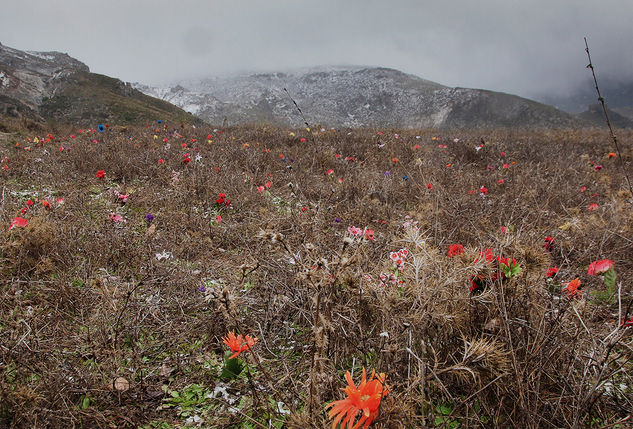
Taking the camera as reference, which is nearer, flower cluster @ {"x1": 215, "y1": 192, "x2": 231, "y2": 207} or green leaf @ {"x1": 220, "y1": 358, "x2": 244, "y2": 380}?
green leaf @ {"x1": 220, "y1": 358, "x2": 244, "y2": 380}

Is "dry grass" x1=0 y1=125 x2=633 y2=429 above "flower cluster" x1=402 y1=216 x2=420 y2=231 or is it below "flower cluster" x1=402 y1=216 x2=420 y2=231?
below

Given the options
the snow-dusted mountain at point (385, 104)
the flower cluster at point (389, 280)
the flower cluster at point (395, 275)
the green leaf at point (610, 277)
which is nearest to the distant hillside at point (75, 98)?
the snow-dusted mountain at point (385, 104)

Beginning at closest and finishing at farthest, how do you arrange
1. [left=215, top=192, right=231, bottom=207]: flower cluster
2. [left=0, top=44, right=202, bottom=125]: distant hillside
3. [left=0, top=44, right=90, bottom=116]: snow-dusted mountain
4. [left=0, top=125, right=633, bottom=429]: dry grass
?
[left=0, top=125, right=633, bottom=429]: dry grass, [left=215, top=192, right=231, bottom=207]: flower cluster, [left=0, top=44, right=202, bottom=125]: distant hillside, [left=0, top=44, right=90, bottom=116]: snow-dusted mountain

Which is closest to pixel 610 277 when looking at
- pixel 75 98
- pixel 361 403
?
pixel 361 403

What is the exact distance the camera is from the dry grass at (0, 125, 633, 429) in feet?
3.64

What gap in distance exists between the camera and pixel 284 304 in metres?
2.04

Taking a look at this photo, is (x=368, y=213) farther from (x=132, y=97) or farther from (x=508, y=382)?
(x=132, y=97)

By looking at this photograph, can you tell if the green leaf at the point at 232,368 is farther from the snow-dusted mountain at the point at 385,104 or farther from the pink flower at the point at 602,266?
the snow-dusted mountain at the point at 385,104

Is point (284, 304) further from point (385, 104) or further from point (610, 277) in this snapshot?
point (385, 104)

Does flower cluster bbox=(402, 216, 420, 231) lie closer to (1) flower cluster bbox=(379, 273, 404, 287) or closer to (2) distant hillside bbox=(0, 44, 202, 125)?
(1) flower cluster bbox=(379, 273, 404, 287)

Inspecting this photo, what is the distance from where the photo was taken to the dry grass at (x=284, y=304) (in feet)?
3.64

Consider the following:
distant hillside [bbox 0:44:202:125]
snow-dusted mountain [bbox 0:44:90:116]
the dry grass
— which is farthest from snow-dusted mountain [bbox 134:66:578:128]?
the dry grass

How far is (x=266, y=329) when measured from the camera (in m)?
1.96

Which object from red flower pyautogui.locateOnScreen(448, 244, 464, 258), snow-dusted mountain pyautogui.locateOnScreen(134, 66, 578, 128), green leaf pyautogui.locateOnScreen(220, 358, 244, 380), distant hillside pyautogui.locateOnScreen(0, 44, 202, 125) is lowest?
green leaf pyautogui.locateOnScreen(220, 358, 244, 380)
